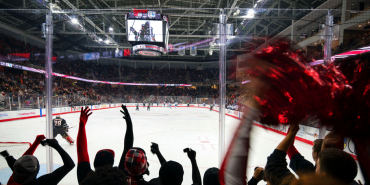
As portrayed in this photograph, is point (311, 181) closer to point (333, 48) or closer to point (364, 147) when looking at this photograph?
point (364, 147)

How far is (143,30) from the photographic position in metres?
4.42

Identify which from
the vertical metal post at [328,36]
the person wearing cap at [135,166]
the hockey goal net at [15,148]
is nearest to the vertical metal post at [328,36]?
the vertical metal post at [328,36]

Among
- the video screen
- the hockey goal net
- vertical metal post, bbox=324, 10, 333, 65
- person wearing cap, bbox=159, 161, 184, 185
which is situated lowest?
the hockey goal net

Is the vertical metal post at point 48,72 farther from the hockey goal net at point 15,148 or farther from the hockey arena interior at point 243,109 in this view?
the hockey goal net at point 15,148

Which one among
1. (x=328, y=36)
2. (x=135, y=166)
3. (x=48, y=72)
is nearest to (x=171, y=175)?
(x=135, y=166)

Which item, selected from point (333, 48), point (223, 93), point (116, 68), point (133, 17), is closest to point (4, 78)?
point (116, 68)

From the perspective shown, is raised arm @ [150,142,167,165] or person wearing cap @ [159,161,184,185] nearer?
person wearing cap @ [159,161,184,185]

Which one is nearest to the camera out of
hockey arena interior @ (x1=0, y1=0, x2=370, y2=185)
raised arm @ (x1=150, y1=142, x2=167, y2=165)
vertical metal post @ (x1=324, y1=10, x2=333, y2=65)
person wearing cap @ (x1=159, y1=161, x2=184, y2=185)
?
hockey arena interior @ (x1=0, y1=0, x2=370, y2=185)

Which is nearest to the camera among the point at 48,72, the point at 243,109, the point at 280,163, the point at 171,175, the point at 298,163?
the point at 243,109

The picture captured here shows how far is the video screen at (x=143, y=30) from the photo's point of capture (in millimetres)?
4086

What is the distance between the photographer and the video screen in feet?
13.4

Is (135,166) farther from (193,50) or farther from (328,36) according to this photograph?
(328,36)

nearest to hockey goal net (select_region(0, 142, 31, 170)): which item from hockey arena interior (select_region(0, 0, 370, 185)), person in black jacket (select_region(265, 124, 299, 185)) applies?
hockey arena interior (select_region(0, 0, 370, 185))

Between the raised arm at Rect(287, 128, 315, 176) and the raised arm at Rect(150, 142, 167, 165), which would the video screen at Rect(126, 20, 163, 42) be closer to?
the raised arm at Rect(150, 142, 167, 165)
